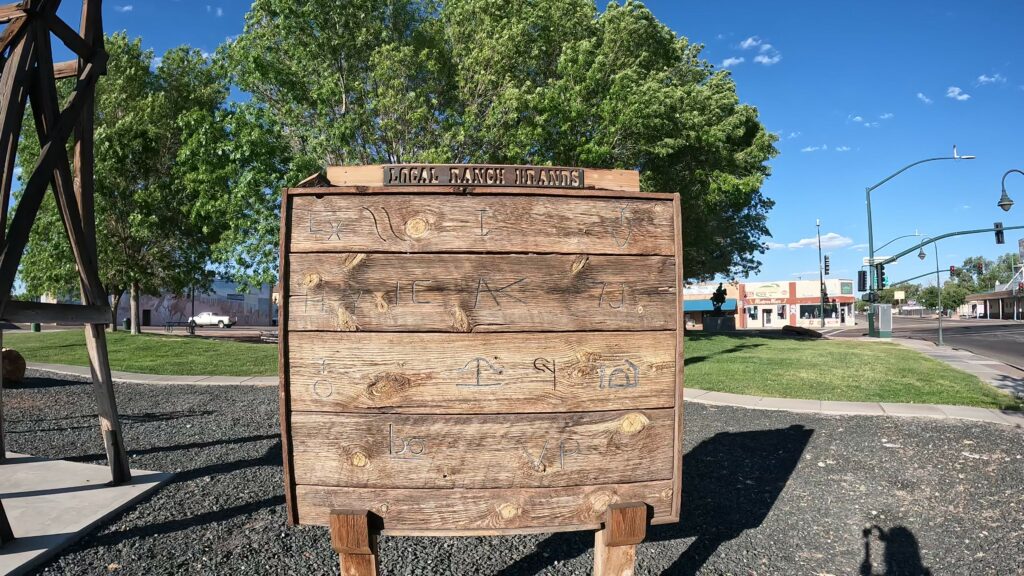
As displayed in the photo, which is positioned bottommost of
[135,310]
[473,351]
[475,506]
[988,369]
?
[988,369]

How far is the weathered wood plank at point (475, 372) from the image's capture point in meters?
2.16

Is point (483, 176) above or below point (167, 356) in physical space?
above

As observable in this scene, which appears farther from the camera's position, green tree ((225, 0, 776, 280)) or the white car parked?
the white car parked

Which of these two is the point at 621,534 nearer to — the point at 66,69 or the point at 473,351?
the point at 473,351

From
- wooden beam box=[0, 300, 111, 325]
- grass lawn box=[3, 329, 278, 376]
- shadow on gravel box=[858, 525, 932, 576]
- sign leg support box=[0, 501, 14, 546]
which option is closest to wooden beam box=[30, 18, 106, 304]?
wooden beam box=[0, 300, 111, 325]

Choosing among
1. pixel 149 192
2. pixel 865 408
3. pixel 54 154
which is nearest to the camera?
pixel 54 154

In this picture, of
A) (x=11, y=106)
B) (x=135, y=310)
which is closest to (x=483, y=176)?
(x=11, y=106)

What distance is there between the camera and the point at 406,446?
2182 millimetres

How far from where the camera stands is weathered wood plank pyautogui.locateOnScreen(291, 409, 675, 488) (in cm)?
218

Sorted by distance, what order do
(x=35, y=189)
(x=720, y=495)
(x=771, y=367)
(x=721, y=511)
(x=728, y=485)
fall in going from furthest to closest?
(x=771, y=367) → (x=728, y=485) → (x=720, y=495) → (x=721, y=511) → (x=35, y=189)

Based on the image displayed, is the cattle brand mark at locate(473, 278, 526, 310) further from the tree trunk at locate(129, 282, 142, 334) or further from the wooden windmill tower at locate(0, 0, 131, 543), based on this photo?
the tree trunk at locate(129, 282, 142, 334)

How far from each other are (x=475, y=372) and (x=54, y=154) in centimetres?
371

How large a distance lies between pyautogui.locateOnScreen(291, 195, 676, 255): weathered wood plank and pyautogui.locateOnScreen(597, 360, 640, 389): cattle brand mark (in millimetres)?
473

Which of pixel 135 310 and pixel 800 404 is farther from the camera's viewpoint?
pixel 135 310
